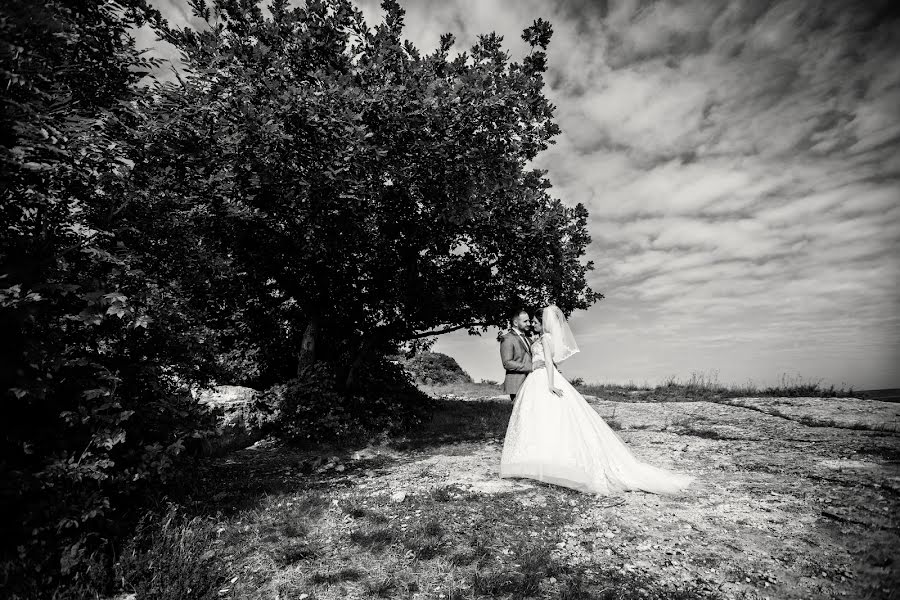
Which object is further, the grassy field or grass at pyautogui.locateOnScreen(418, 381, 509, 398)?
grass at pyautogui.locateOnScreen(418, 381, 509, 398)

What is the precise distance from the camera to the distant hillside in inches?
1371

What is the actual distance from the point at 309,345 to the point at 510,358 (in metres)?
7.28

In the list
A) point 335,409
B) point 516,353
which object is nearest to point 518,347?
point 516,353

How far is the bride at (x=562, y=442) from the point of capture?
7125 millimetres

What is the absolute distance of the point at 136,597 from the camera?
412 cm

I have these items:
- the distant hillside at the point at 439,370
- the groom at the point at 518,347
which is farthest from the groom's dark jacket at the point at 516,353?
the distant hillside at the point at 439,370

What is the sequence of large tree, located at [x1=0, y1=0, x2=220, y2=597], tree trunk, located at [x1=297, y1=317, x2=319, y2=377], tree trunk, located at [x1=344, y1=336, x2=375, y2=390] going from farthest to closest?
tree trunk, located at [x1=344, y1=336, x2=375, y2=390], tree trunk, located at [x1=297, y1=317, x2=319, y2=377], large tree, located at [x1=0, y1=0, x2=220, y2=597]

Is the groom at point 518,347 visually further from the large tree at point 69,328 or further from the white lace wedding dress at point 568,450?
the large tree at point 69,328

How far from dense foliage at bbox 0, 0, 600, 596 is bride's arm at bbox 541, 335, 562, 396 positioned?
3548mm

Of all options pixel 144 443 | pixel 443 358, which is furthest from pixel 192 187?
pixel 443 358

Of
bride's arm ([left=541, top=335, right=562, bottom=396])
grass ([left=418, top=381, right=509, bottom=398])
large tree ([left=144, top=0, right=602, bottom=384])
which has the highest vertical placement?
large tree ([left=144, top=0, right=602, bottom=384])

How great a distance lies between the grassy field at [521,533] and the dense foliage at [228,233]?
118 cm

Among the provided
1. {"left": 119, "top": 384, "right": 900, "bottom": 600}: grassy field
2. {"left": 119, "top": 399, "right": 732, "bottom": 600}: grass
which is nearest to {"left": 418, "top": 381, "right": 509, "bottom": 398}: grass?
{"left": 119, "top": 384, "right": 900, "bottom": 600}: grassy field

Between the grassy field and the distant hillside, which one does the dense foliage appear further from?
the distant hillside
